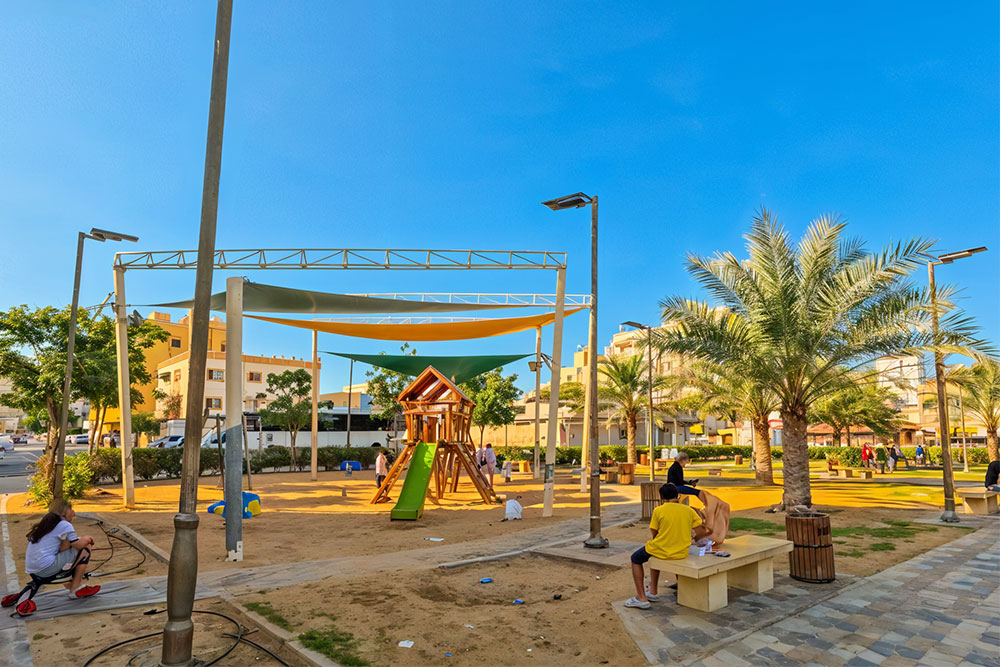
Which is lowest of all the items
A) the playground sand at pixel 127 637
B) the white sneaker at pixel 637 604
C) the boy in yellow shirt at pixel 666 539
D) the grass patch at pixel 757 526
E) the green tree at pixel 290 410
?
the grass patch at pixel 757 526

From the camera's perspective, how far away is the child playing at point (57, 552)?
6824mm

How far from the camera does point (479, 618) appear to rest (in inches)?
259

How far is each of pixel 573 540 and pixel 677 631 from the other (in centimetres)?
560

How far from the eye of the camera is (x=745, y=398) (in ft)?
75.7

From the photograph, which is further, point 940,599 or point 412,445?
point 412,445

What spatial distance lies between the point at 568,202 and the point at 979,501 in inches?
527

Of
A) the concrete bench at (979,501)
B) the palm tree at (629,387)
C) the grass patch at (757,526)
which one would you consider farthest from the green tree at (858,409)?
the grass patch at (757,526)

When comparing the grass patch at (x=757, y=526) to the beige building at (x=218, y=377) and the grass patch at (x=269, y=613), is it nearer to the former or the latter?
the grass patch at (x=269, y=613)

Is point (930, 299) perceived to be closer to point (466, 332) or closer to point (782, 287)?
point (782, 287)

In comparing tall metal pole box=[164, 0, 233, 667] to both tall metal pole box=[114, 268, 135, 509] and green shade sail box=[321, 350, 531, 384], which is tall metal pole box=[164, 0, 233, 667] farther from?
green shade sail box=[321, 350, 531, 384]

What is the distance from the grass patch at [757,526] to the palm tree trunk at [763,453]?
404 inches

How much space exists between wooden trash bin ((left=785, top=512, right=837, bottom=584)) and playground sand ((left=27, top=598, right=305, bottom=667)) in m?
6.22

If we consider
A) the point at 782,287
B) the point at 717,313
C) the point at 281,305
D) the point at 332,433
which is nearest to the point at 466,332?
the point at 281,305

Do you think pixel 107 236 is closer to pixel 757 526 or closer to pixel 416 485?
pixel 416 485
